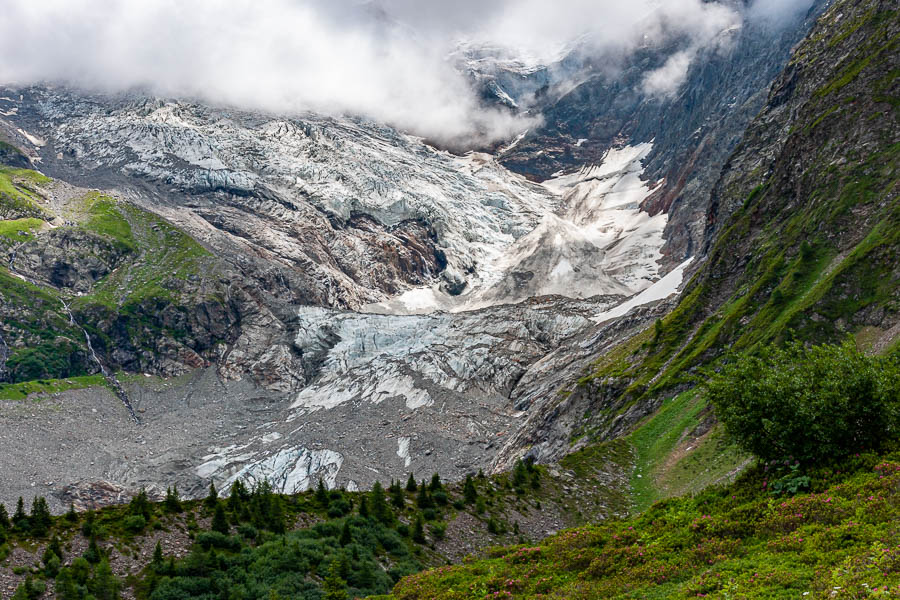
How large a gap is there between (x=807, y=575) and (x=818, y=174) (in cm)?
7004

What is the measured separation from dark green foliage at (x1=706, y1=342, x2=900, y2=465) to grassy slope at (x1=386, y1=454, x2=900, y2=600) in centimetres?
114

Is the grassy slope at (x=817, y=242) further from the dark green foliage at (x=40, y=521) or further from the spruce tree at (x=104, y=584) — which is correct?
the dark green foliage at (x=40, y=521)

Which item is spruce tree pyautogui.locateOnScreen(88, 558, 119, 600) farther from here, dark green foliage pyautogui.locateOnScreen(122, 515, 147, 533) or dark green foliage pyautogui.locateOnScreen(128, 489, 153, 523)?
dark green foliage pyautogui.locateOnScreen(128, 489, 153, 523)

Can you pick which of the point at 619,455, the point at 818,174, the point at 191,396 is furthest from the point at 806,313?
the point at 191,396

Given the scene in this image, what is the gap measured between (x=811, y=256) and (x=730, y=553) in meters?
52.5

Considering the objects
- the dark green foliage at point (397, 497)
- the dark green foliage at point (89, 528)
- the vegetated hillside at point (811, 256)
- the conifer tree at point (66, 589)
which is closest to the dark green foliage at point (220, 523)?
the dark green foliage at point (89, 528)

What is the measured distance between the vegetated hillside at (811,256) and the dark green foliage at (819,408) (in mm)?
23356

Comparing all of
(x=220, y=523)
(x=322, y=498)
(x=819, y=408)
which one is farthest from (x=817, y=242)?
(x=220, y=523)

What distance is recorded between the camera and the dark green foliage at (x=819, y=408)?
21031 millimetres

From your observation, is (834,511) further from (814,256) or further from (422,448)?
(422,448)

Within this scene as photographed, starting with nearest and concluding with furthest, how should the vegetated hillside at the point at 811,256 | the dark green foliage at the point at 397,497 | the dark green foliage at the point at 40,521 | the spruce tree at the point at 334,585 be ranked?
1. the spruce tree at the point at 334,585
2. the dark green foliage at the point at 40,521
3. the dark green foliage at the point at 397,497
4. the vegetated hillside at the point at 811,256

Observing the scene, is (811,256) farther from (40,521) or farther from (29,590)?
(29,590)

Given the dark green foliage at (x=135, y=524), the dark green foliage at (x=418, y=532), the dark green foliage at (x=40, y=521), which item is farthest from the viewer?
the dark green foliage at (x=418, y=532)

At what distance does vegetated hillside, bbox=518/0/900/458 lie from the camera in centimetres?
5044
